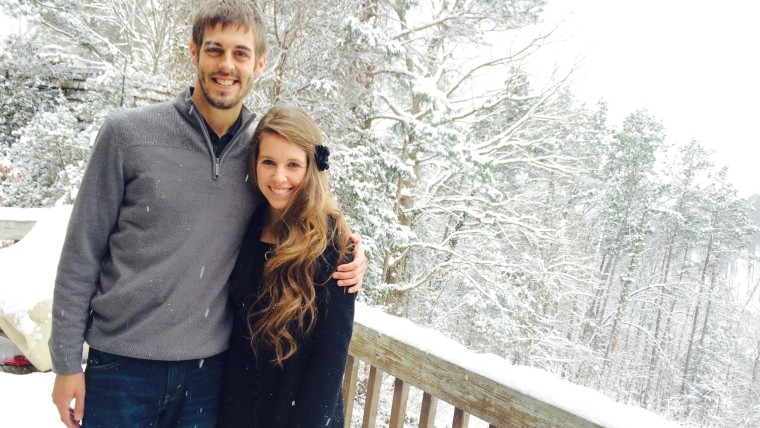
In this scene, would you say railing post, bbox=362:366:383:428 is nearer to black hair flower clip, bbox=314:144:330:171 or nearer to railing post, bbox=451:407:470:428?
railing post, bbox=451:407:470:428

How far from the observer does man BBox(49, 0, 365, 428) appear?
142 centimetres

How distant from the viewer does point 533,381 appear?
143 centimetres

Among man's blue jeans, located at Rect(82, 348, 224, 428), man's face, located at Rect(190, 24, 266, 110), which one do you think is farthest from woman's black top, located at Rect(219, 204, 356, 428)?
man's face, located at Rect(190, 24, 266, 110)

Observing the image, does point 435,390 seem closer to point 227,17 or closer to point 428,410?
point 428,410

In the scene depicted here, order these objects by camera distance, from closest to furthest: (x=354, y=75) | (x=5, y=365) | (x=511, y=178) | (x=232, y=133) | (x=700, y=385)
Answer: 1. (x=232, y=133)
2. (x=5, y=365)
3. (x=354, y=75)
4. (x=511, y=178)
5. (x=700, y=385)

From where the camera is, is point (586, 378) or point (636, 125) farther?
A: point (636, 125)

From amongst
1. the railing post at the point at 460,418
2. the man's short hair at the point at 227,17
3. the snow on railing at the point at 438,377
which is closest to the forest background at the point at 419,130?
the snow on railing at the point at 438,377

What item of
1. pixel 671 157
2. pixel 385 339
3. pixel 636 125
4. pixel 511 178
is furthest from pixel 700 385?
pixel 385 339

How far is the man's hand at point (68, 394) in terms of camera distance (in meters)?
1.43

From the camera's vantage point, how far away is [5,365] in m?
3.02

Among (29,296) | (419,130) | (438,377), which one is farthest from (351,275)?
(419,130)

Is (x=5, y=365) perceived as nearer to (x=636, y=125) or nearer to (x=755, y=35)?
(x=636, y=125)

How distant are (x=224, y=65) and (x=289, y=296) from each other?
30.0 inches

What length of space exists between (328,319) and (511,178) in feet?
63.0
